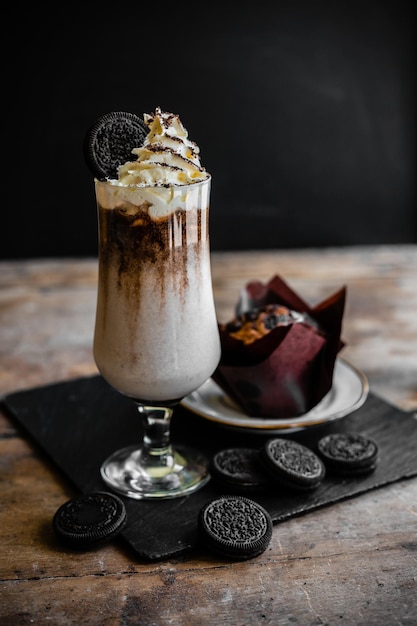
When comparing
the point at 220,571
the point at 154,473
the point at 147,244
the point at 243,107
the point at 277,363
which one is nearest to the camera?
the point at 220,571

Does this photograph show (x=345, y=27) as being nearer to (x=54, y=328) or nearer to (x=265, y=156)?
(x=265, y=156)

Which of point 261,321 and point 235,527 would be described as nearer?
point 235,527

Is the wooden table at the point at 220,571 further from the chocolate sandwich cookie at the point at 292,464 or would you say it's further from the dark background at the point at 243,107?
the dark background at the point at 243,107

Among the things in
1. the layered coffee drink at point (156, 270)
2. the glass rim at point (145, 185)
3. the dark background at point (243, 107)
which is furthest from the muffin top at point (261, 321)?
the dark background at point (243, 107)

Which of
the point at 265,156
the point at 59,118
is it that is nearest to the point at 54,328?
the point at 59,118

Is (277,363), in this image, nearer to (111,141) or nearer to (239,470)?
(239,470)

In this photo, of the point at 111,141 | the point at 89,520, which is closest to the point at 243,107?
the point at 111,141
